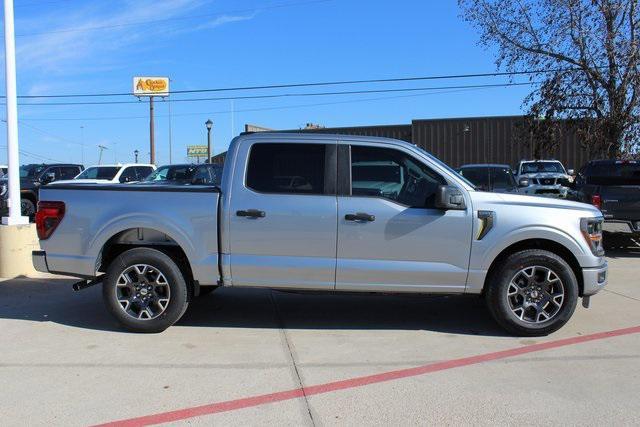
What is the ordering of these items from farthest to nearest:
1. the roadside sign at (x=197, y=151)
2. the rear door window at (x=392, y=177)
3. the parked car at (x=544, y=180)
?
the roadside sign at (x=197, y=151), the parked car at (x=544, y=180), the rear door window at (x=392, y=177)

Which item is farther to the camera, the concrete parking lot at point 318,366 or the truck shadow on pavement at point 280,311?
the truck shadow on pavement at point 280,311

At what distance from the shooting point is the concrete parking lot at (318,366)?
3959 mm

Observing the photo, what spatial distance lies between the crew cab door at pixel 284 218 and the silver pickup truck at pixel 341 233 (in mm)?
10

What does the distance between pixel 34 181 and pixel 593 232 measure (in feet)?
55.8

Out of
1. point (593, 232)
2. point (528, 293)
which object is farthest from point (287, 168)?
point (593, 232)

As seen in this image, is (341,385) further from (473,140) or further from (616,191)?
(473,140)

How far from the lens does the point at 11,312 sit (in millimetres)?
6742

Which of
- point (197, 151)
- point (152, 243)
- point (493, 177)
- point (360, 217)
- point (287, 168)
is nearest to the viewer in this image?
point (360, 217)

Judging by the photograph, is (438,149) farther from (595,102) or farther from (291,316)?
(291,316)

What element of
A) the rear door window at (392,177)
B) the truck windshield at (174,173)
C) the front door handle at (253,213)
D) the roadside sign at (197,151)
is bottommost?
the front door handle at (253,213)

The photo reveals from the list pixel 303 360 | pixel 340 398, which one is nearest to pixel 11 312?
pixel 303 360

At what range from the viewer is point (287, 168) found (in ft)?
18.8

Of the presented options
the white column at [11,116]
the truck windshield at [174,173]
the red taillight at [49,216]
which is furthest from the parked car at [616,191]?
the truck windshield at [174,173]

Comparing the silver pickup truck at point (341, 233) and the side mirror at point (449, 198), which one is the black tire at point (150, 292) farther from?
the side mirror at point (449, 198)
